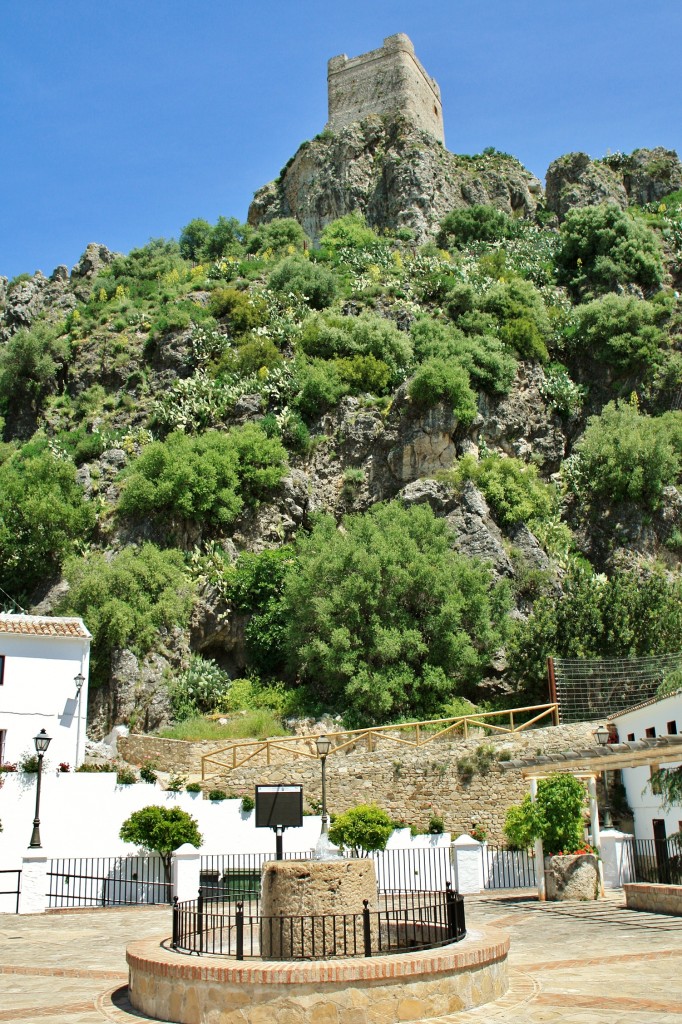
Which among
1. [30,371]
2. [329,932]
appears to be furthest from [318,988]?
[30,371]

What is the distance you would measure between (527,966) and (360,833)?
455 inches

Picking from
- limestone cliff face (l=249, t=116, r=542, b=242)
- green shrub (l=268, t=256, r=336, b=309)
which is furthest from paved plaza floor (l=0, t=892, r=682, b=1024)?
limestone cliff face (l=249, t=116, r=542, b=242)

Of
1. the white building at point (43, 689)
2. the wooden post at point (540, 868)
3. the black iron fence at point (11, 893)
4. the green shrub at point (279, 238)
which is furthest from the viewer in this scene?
the green shrub at point (279, 238)

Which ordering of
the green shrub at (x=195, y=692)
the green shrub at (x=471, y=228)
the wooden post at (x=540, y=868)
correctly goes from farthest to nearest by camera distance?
1. the green shrub at (x=471, y=228)
2. the green shrub at (x=195, y=692)
3. the wooden post at (x=540, y=868)

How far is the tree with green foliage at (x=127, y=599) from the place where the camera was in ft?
104

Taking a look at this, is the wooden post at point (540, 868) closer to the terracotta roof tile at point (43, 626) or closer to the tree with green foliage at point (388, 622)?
the tree with green foliage at point (388, 622)

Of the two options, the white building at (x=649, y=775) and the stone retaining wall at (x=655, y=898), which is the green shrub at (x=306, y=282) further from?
the stone retaining wall at (x=655, y=898)

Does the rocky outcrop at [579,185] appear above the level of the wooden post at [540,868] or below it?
above

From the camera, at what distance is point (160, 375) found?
45688 mm

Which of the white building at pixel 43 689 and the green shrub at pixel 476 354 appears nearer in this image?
the white building at pixel 43 689

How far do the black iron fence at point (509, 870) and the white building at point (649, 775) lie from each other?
3.64 meters

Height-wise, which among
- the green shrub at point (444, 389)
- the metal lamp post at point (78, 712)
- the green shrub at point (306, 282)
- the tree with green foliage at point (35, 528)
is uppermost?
the green shrub at point (306, 282)

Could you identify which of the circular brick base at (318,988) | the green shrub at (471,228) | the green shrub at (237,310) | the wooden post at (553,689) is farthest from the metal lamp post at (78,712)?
the green shrub at (471,228)

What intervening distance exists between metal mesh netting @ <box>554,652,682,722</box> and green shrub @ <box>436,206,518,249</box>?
34.2 m
